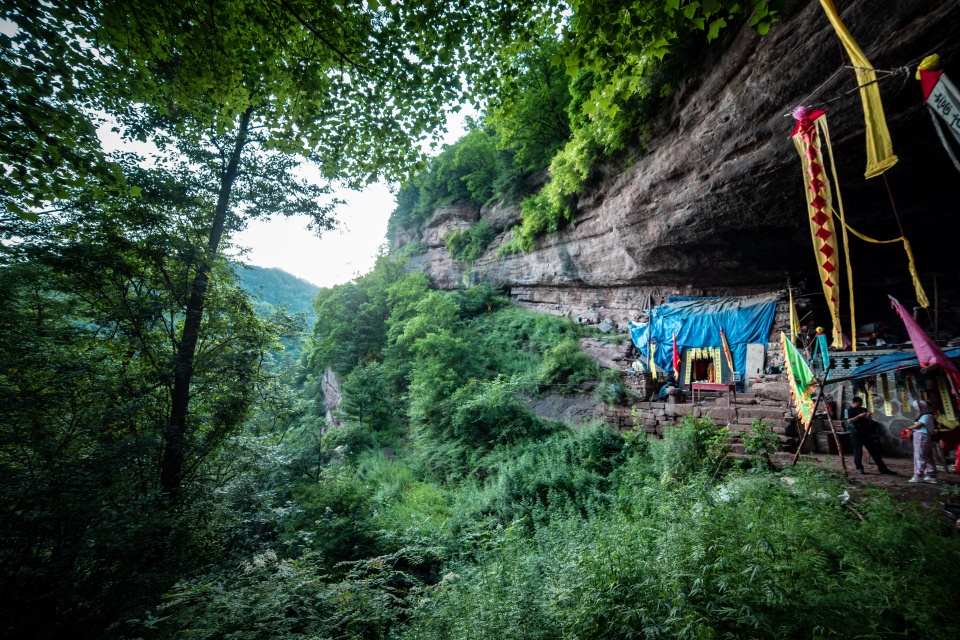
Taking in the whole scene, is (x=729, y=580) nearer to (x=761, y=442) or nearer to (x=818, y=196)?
(x=761, y=442)

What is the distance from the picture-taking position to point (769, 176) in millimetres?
6785

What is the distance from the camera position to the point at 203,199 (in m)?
5.71

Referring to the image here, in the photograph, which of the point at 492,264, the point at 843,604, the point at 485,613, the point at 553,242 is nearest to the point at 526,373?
the point at 553,242

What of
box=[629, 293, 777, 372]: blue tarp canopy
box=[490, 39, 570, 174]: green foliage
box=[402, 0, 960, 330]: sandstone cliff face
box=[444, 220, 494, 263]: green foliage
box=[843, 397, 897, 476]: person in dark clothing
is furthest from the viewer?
box=[444, 220, 494, 263]: green foliage

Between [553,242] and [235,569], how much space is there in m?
13.2

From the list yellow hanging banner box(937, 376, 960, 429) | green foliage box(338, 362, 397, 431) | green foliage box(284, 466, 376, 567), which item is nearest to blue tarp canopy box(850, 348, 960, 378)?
yellow hanging banner box(937, 376, 960, 429)

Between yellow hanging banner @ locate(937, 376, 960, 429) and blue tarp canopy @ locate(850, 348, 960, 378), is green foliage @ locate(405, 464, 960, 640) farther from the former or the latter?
yellow hanging banner @ locate(937, 376, 960, 429)

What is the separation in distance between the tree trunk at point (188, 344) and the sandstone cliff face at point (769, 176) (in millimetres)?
8697

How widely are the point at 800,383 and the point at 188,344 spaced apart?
35.0 ft

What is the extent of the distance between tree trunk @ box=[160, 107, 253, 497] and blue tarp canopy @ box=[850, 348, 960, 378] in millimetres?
10909

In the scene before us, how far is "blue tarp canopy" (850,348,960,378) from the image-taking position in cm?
554

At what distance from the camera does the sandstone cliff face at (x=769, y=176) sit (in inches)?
195

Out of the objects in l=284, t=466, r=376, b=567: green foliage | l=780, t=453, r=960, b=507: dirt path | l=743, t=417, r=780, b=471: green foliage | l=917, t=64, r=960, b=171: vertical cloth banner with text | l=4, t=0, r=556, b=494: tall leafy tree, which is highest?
l=4, t=0, r=556, b=494: tall leafy tree

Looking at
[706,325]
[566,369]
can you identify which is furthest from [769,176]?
[566,369]
